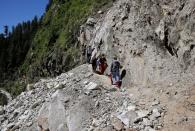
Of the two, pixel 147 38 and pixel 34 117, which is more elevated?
pixel 147 38

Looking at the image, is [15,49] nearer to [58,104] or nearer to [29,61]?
[29,61]

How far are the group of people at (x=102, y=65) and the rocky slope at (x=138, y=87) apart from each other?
0.50m

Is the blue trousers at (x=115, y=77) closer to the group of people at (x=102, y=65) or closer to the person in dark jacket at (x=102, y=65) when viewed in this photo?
the group of people at (x=102, y=65)

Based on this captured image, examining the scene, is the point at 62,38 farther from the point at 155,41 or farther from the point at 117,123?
the point at 117,123

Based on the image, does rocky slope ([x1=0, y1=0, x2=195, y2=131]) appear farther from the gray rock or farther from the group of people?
the group of people

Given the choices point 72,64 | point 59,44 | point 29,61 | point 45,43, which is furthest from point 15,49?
point 72,64

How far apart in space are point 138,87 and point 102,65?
568 centimetres

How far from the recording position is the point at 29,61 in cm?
8262

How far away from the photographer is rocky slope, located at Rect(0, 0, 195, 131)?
17.3 meters

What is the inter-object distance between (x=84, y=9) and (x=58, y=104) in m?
30.8

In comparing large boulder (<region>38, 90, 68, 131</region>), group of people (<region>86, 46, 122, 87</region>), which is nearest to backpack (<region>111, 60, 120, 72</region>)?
group of people (<region>86, 46, 122, 87</region>)

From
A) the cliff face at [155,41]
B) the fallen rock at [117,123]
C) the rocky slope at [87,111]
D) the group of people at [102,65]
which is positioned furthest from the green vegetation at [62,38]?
the fallen rock at [117,123]

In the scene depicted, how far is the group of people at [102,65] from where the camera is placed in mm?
22536

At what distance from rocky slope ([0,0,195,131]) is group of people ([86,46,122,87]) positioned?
0.50m
